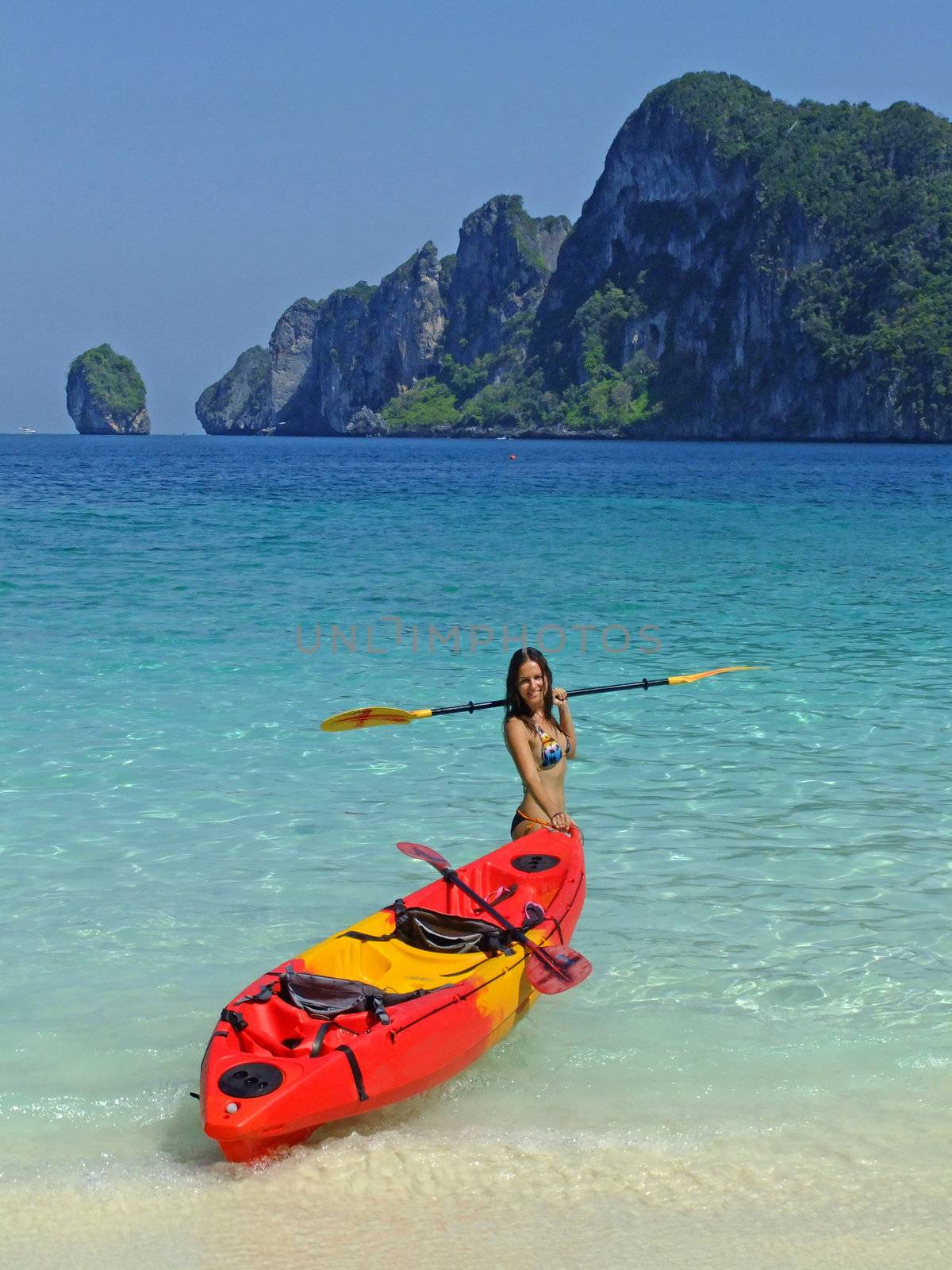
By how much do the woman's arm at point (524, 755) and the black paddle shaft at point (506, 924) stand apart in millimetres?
737

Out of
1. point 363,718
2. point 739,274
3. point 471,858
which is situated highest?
point 739,274

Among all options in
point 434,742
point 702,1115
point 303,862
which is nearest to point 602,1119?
point 702,1115

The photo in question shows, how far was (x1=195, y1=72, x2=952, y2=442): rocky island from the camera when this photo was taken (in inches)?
5025

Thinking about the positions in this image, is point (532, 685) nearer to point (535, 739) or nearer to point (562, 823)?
point (535, 739)

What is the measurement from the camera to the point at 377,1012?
4582mm

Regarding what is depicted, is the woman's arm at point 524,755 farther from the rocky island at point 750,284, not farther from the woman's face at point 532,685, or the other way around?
the rocky island at point 750,284

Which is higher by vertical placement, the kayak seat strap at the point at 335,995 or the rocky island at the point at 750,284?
the rocky island at the point at 750,284

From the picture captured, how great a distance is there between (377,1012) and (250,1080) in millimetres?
538

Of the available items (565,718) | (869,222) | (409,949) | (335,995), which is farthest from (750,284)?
(335,995)

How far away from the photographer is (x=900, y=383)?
121 meters

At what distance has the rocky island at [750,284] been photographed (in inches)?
5025

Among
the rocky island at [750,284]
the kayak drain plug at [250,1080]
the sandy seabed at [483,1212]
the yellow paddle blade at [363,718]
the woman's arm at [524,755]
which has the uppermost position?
the rocky island at [750,284]

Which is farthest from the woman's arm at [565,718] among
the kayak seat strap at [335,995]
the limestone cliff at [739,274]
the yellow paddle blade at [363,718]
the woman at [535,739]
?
the limestone cliff at [739,274]

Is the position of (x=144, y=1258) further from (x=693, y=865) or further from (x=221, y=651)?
(x=221, y=651)
